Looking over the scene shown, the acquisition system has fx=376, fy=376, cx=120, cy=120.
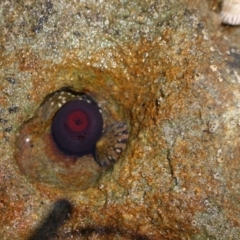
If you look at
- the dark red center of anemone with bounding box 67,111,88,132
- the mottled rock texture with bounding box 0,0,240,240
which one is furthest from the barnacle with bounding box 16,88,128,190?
the mottled rock texture with bounding box 0,0,240,240

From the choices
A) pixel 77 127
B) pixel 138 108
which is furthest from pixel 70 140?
pixel 138 108

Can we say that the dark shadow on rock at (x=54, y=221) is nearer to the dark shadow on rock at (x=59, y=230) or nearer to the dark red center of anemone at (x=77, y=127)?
the dark shadow on rock at (x=59, y=230)

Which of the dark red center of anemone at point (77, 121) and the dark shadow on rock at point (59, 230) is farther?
the dark red center of anemone at point (77, 121)

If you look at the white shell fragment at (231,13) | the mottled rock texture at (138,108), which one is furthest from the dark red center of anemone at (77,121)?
the white shell fragment at (231,13)

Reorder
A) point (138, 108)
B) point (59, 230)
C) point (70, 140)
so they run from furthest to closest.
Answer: point (70, 140)
point (138, 108)
point (59, 230)

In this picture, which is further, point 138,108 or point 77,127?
point 77,127

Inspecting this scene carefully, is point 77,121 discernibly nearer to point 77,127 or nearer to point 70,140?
point 77,127

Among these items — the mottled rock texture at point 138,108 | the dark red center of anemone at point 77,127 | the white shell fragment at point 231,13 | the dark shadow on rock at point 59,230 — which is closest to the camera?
the mottled rock texture at point 138,108

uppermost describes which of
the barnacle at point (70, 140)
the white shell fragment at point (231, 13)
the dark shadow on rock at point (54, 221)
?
the white shell fragment at point (231, 13)
